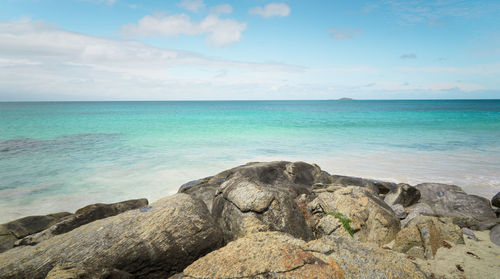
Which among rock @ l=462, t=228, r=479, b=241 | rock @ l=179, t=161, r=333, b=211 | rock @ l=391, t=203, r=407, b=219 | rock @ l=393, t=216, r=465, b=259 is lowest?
rock @ l=462, t=228, r=479, b=241

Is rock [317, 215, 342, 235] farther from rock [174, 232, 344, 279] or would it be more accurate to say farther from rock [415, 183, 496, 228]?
rock [415, 183, 496, 228]

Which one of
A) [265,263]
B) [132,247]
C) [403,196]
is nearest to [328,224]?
[265,263]

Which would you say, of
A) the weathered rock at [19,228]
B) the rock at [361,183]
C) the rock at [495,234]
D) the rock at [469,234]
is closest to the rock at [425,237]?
the rock at [469,234]

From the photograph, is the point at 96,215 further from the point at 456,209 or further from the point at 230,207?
the point at 456,209

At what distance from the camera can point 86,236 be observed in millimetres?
4059

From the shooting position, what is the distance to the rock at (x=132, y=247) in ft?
12.1

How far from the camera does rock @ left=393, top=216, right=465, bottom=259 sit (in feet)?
16.1

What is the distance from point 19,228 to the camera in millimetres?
6426

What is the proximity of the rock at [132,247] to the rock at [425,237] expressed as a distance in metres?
3.49

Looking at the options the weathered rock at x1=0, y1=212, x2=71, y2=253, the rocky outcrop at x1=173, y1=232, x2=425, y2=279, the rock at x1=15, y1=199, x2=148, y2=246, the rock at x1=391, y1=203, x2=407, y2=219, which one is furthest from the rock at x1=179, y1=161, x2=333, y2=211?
the weathered rock at x1=0, y1=212, x2=71, y2=253

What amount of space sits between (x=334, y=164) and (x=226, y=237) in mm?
11679

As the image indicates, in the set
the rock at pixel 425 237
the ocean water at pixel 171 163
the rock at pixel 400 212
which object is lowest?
the ocean water at pixel 171 163

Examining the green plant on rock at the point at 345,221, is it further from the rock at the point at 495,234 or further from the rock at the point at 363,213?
the rock at the point at 495,234

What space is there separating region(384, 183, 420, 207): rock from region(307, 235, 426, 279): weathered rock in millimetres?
4536
